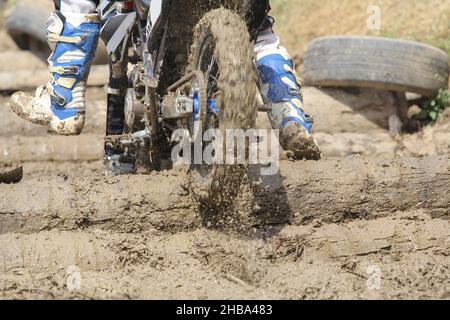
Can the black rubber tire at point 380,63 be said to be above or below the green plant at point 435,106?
above

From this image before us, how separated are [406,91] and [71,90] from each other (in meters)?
3.46

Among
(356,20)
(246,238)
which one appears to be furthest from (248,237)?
(356,20)

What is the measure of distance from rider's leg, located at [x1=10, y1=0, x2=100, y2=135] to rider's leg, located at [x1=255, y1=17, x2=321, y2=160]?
97cm

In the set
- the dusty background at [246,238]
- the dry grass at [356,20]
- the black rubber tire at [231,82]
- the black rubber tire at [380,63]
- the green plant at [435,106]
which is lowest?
the dusty background at [246,238]

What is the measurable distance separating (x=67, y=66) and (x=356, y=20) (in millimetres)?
4347

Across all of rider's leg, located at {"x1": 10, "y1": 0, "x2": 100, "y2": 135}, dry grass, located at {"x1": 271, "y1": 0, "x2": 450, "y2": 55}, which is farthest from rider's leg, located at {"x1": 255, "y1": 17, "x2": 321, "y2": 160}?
dry grass, located at {"x1": 271, "y1": 0, "x2": 450, "y2": 55}

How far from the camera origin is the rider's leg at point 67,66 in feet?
15.7

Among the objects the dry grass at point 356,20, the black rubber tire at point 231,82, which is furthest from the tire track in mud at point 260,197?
the dry grass at point 356,20

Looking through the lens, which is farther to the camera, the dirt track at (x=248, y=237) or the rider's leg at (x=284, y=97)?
the rider's leg at (x=284, y=97)

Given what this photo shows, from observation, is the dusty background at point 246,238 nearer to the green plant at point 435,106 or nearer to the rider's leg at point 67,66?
the rider's leg at point 67,66

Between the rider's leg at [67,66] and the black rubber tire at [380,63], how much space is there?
2861mm

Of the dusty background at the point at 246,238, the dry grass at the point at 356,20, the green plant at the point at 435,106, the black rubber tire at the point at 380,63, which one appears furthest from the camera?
the dry grass at the point at 356,20
